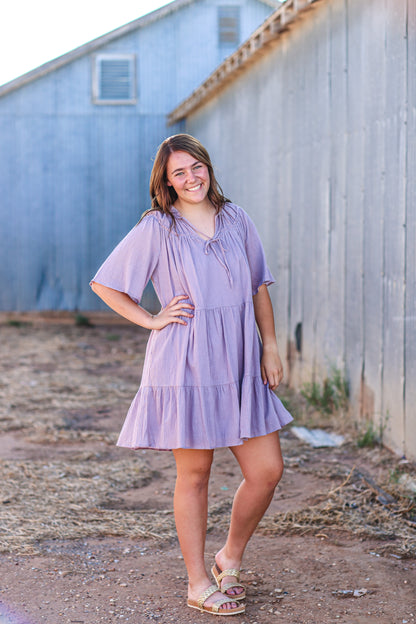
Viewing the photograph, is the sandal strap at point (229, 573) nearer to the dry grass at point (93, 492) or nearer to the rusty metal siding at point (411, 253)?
the dry grass at point (93, 492)

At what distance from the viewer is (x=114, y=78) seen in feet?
42.7

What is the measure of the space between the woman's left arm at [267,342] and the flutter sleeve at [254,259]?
0.03 m

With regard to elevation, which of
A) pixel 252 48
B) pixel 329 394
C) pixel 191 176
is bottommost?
pixel 329 394

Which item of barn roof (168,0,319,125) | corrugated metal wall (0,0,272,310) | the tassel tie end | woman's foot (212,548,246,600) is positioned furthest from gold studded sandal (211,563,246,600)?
corrugated metal wall (0,0,272,310)

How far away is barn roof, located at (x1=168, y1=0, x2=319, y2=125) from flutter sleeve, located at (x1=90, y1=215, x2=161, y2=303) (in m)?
4.14

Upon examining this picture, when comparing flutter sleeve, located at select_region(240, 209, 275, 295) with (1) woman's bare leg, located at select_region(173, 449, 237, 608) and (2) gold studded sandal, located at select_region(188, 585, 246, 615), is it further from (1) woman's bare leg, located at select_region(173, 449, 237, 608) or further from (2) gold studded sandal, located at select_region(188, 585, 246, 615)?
(2) gold studded sandal, located at select_region(188, 585, 246, 615)

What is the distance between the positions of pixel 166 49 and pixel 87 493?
1002 cm

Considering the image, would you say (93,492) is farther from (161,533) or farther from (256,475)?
(256,475)

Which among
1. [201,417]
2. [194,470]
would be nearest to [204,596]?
[194,470]

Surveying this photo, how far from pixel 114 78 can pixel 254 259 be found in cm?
1067

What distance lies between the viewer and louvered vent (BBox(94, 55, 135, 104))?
13.0m

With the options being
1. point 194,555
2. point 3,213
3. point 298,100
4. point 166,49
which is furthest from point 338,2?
point 3,213

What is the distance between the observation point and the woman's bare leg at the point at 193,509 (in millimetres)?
2963

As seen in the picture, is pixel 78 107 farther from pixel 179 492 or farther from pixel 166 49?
pixel 179 492
